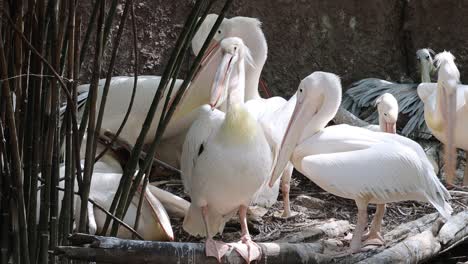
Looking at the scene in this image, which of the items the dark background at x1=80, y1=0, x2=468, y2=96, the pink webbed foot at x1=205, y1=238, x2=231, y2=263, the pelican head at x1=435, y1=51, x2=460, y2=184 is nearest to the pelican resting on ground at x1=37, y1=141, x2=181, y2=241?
the pink webbed foot at x1=205, y1=238, x2=231, y2=263

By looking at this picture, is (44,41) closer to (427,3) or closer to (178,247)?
(178,247)

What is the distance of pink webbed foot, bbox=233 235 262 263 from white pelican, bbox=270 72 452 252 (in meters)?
0.67

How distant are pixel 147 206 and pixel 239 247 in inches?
34.1

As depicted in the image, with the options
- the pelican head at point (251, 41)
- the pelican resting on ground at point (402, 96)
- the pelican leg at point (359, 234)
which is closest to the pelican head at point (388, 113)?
the pelican head at point (251, 41)

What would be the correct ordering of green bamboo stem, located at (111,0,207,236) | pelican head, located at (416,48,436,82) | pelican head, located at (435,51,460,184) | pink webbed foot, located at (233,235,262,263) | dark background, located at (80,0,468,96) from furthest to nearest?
pelican head, located at (416,48,436,82)
dark background, located at (80,0,468,96)
pelican head, located at (435,51,460,184)
pink webbed foot, located at (233,235,262,263)
green bamboo stem, located at (111,0,207,236)

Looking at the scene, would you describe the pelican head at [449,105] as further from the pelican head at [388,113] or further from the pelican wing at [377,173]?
the pelican wing at [377,173]

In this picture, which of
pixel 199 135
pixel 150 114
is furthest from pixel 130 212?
pixel 150 114

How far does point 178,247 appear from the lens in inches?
112

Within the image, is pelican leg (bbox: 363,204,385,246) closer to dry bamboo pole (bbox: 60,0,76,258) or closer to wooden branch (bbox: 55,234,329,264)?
wooden branch (bbox: 55,234,329,264)

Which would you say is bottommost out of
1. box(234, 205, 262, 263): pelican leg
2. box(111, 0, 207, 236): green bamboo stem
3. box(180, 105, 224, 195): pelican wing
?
box(234, 205, 262, 263): pelican leg

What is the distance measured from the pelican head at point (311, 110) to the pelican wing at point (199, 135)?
519mm

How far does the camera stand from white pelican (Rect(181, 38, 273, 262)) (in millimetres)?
3707

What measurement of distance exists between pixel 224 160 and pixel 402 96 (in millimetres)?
3315

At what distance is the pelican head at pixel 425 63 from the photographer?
21.3 ft
